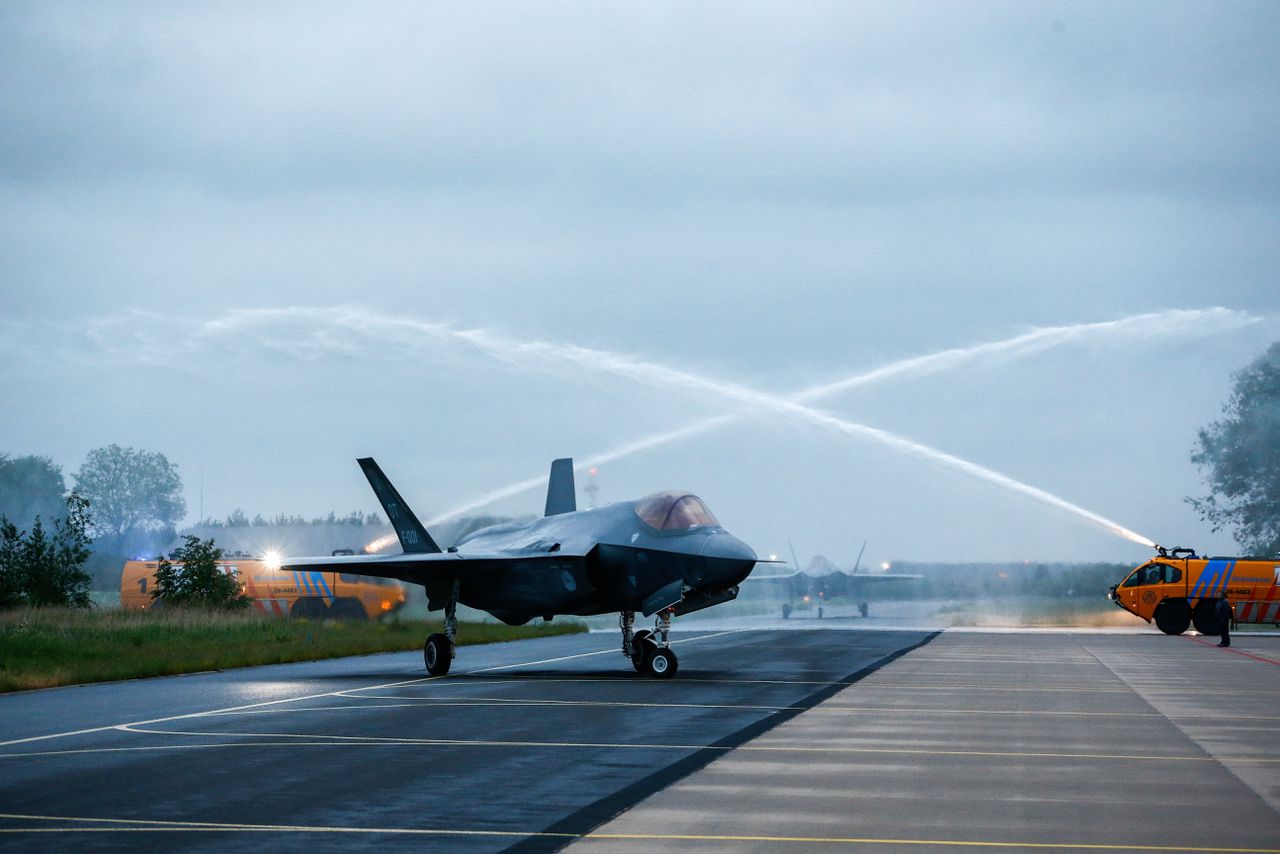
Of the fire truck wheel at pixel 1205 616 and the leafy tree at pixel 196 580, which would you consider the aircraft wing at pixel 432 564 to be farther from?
the fire truck wheel at pixel 1205 616

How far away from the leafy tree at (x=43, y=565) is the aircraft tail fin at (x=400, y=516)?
51.6 feet

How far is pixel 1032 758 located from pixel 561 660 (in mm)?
19102

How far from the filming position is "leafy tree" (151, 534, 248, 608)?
47.8 meters

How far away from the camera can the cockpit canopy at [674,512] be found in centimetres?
2591

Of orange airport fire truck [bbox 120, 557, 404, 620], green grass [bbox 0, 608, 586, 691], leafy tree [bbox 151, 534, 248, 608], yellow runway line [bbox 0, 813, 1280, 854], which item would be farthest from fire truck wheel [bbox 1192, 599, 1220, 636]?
yellow runway line [bbox 0, 813, 1280, 854]

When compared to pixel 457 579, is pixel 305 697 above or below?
below

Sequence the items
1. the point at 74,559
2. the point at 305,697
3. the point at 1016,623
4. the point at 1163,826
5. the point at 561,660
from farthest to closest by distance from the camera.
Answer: the point at 1016,623, the point at 74,559, the point at 561,660, the point at 305,697, the point at 1163,826

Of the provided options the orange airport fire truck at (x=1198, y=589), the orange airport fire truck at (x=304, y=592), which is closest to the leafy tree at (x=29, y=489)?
the orange airport fire truck at (x=304, y=592)

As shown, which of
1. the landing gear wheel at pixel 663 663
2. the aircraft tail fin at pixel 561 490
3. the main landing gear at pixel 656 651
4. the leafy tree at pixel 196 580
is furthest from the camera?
the leafy tree at pixel 196 580

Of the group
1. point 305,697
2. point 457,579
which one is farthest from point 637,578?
point 305,697

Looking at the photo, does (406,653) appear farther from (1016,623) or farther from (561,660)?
(1016,623)

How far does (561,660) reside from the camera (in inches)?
1275

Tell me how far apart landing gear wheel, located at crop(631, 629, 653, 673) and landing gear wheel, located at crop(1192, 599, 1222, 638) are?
2932cm

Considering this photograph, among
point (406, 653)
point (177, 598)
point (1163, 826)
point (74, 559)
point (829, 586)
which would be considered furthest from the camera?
point (829, 586)
